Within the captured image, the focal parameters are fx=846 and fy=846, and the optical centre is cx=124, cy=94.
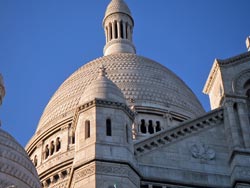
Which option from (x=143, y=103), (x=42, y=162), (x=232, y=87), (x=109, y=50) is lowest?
(x=232, y=87)

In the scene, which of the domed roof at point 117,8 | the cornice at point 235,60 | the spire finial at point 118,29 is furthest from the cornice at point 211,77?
the domed roof at point 117,8

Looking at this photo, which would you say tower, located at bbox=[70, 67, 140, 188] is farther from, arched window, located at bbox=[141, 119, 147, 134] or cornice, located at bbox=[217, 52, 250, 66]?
arched window, located at bbox=[141, 119, 147, 134]

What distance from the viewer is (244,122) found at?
26.8 m

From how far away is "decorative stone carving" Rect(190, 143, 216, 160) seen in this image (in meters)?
25.8

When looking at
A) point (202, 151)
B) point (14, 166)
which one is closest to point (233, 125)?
point (202, 151)

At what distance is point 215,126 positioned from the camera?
88.7 feet

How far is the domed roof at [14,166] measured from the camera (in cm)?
2941

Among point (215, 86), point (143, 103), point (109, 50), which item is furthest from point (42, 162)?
point (215, 86)

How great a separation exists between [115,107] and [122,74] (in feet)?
81.6

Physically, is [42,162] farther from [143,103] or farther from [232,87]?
[232,87]

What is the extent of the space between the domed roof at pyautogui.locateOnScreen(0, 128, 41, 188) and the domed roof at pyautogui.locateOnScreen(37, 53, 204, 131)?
53.4ft

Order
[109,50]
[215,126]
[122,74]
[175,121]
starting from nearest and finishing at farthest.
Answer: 1. [215,126]
2. [175,121]
3. [122,74]
4. [109,50]

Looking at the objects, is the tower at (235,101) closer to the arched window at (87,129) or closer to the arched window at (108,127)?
the arched window at (108,127)

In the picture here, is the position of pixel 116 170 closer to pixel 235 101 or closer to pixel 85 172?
pixel 85 172
